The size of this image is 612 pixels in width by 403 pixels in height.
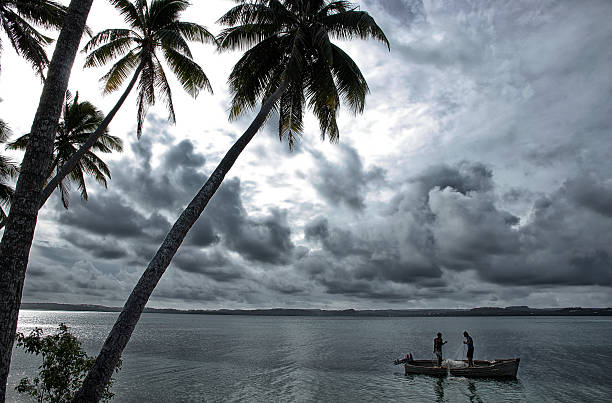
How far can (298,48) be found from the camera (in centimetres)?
1340

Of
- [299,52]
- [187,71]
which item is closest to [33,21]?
[187,71]

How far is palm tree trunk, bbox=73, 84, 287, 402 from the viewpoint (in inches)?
242

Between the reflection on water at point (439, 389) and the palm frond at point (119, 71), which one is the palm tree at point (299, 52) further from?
the reflection on water at point (439, 389)

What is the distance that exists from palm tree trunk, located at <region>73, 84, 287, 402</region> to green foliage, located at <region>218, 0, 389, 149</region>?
247 inches

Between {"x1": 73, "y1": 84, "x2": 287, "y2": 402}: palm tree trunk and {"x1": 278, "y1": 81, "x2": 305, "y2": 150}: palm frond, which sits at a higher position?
{"x1": 278, "y1": 81, "x2": 305, "y2": 150}: palm frond

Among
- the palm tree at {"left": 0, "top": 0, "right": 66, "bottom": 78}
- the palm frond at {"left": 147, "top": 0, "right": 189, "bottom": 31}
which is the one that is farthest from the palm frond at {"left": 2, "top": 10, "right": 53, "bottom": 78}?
the palm frond at {"left": 147, "top": 0, "right": 189, "bottom": 31}

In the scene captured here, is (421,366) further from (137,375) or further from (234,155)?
(234,155)

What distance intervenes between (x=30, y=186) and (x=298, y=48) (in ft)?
32.6

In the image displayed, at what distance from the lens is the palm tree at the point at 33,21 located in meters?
13.8

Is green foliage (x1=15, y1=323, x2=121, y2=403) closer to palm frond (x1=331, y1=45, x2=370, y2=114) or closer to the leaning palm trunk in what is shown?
the leaning palm trunk

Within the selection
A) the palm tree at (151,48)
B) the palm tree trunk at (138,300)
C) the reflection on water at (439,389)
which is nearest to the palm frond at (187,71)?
the palm tree at (151,48)

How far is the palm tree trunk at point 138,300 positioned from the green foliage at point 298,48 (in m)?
6.29

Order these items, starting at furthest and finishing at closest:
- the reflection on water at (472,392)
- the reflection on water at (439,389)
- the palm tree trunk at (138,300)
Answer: the reflection on water at (439,389), the reflection on water at (472,392), the palm tree trunk at (138,300)

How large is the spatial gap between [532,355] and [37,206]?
5618 cm
